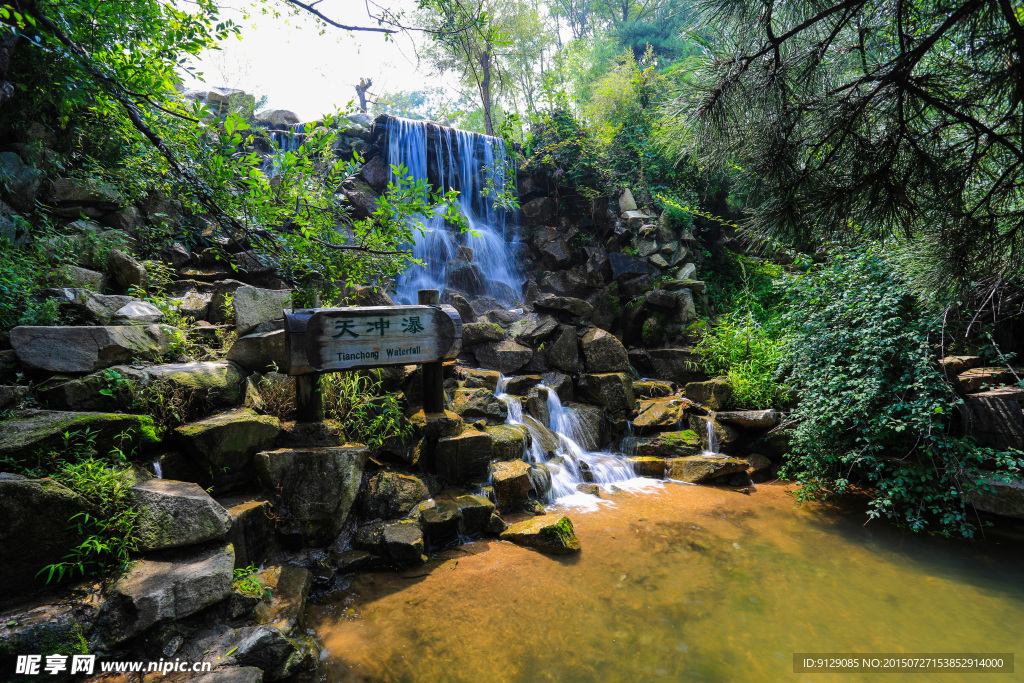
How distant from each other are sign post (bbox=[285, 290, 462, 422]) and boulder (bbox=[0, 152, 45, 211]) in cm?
440

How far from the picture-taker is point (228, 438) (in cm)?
381

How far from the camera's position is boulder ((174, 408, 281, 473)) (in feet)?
12.1

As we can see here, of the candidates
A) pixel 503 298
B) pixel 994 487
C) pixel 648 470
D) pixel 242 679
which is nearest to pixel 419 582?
pixel 242 679

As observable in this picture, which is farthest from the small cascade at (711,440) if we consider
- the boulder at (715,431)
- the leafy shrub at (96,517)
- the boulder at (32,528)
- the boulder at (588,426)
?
the boulder at (32,528)

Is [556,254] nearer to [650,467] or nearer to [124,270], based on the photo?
[650,467]

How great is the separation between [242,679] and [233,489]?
184cm

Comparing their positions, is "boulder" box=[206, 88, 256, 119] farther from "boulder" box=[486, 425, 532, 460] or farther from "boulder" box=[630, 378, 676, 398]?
"boulder" box=[630, 378, 676, 398]

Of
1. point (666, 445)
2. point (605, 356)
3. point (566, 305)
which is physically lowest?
point (666, 445)

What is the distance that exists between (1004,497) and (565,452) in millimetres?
4680

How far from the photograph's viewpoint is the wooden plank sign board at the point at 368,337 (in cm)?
397

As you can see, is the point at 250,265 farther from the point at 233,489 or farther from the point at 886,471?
the point at 886,471

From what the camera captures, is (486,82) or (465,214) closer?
(486,82)

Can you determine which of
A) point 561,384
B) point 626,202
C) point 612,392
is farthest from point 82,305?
point 626,202

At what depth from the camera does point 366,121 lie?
13492 millimetres
